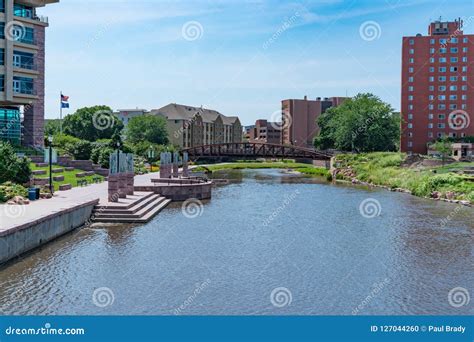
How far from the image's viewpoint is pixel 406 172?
2357 inches

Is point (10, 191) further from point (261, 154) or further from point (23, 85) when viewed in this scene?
point (261, 154)

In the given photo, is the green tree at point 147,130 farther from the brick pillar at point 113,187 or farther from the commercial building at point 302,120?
the brick pillar at point 113,187

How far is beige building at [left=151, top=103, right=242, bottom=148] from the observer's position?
132 m

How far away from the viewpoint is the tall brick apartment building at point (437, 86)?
95.3 meters

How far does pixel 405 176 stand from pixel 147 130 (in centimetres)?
6262

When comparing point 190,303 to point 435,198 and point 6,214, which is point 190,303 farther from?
point 435,198

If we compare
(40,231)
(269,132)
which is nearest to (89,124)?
(40,231)

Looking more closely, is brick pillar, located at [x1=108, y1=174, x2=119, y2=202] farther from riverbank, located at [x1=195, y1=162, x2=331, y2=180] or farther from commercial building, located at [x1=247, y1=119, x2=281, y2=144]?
commercial building, located at [x1=247, y1=119, x2=281, y2=144]

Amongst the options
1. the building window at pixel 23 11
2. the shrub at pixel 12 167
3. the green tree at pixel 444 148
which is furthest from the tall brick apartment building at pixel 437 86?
the shrub at pixel 12 167

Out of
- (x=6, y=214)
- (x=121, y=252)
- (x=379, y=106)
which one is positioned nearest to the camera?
(x=121, y=252)

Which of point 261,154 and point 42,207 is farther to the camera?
point 261,154

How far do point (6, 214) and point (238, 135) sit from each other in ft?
476

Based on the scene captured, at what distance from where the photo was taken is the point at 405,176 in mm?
57750
